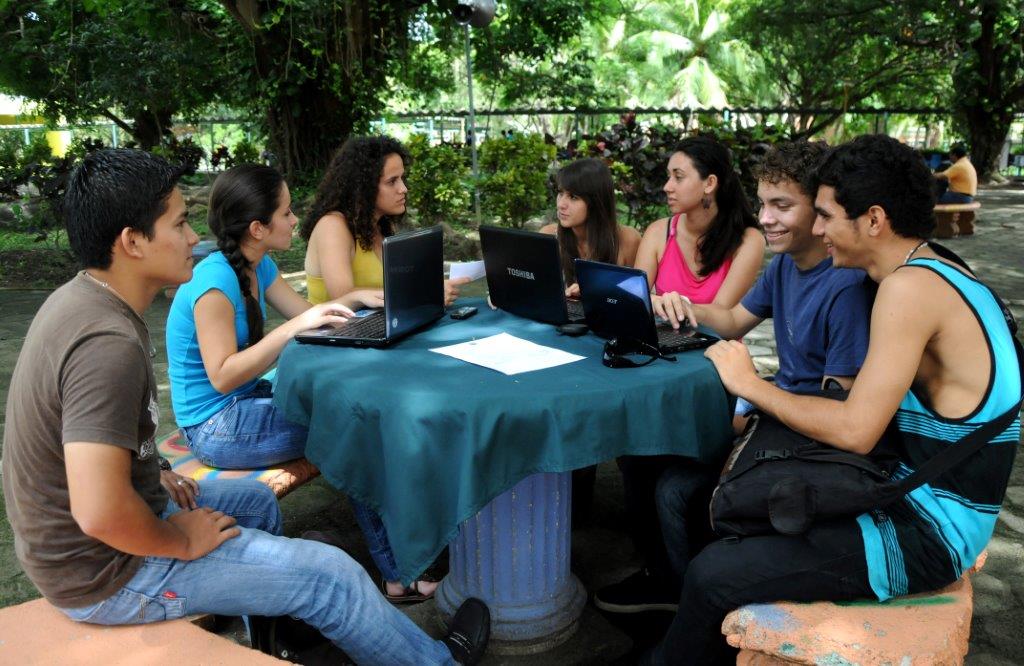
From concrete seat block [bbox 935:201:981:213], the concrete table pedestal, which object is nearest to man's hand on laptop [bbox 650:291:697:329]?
the concrete table pedestal

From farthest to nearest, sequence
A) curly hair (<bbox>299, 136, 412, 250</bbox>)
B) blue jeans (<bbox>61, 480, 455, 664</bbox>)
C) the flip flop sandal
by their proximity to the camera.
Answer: curly hair (<bbox>299, 136, 412, 250</bbox>) → the flip flop sandal → blue jeans (<bbox>61, 480, 455, 664</bbox>)

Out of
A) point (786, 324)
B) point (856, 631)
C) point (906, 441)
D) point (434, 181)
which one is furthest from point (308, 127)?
point (856, 631)

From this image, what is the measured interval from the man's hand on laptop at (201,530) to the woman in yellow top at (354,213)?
1.82m

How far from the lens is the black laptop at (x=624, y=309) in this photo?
8.82 ft

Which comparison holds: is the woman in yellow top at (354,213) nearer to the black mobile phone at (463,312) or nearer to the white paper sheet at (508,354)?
→ the black mobile phone at (463,312)

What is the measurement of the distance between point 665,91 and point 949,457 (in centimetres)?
3698

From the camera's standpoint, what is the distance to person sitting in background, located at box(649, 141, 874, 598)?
2725 mm

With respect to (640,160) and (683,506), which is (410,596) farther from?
(640,160)

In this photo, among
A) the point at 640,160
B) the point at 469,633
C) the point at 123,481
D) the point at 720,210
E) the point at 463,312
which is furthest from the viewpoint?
the point at 640,160

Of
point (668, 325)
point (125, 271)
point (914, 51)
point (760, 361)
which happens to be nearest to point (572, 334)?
point (668, 325)

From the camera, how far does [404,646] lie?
2215 millimetres

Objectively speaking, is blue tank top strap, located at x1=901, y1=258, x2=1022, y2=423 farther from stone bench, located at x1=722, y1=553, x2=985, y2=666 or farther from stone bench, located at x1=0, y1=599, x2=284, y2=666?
stone bench, located at x1=0, y1=599, x2=284, y2=666

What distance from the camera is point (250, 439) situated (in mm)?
3018

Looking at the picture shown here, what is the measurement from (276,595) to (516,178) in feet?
22.8
